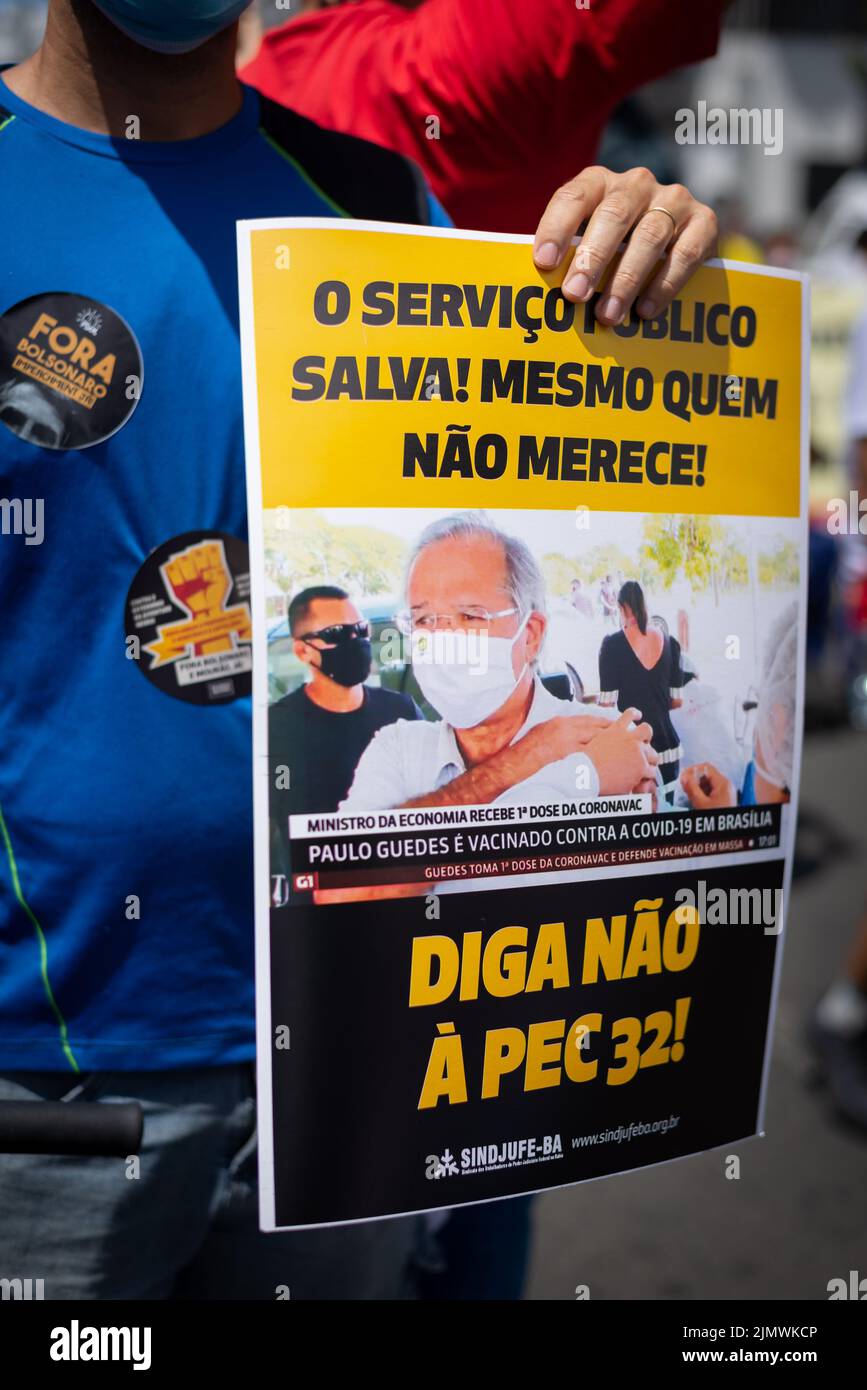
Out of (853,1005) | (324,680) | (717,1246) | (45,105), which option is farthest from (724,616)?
(853,1005)

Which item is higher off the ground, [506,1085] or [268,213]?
[268,213]

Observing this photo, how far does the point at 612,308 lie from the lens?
1237 mm

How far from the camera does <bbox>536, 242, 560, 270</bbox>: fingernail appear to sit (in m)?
1.21

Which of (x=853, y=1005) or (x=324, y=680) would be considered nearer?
(x=324, y=680)

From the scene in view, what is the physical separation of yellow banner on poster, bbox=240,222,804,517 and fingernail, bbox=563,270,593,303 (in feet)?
0.05

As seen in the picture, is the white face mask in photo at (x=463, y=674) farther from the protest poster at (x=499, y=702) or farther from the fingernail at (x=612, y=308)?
the fingernail at (x=612, y=308)

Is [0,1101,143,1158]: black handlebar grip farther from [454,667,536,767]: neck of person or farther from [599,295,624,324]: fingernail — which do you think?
[599,295,624,324]: fingernail

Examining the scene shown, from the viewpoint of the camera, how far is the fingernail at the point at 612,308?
124cm

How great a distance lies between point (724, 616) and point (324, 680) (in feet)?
1.36

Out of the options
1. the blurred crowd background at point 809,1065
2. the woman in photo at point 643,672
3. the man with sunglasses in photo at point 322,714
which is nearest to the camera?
the man with sunglasses in photo at point 322,714

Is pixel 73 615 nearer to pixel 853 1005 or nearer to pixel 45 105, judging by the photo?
pixel 45 105

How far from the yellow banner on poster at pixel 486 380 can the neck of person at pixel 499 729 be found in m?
0.17

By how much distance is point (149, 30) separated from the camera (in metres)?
1.23

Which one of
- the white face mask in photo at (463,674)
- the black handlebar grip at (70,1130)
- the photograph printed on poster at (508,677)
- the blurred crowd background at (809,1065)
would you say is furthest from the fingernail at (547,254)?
the black handlebar grip at (70,1130)
